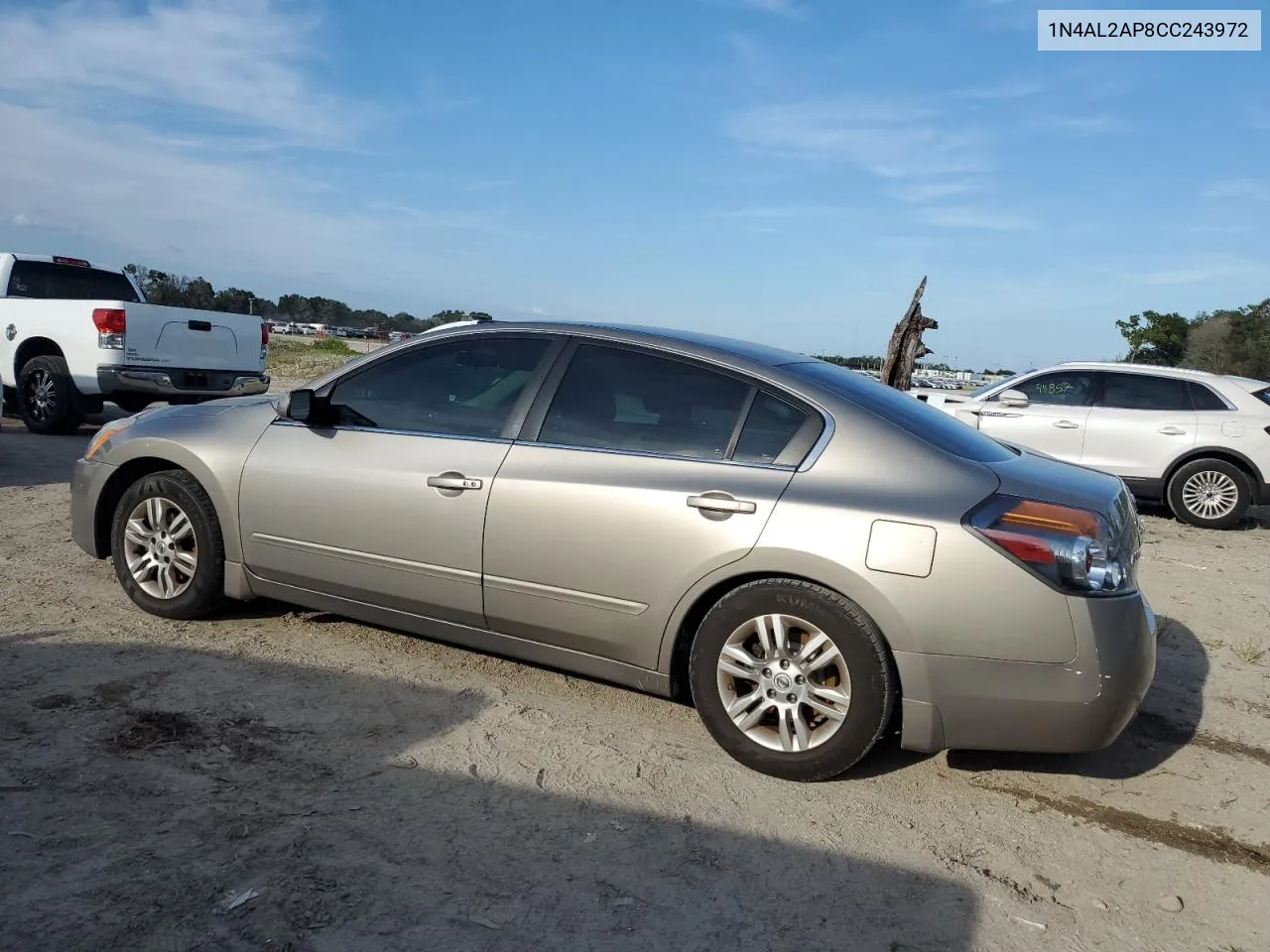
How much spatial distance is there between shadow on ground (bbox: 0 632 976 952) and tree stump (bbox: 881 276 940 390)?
11.9 metres

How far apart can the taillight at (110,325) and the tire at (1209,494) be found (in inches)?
425

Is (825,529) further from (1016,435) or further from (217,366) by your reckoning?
(217,366)

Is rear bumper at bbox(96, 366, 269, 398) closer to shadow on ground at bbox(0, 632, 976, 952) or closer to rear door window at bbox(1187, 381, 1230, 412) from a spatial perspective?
shadow on ground at bbox(0, 632, 976, 952)

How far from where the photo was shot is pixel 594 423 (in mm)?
3848

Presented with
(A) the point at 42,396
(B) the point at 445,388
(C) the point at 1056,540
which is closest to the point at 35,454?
(A) the point at 42,396

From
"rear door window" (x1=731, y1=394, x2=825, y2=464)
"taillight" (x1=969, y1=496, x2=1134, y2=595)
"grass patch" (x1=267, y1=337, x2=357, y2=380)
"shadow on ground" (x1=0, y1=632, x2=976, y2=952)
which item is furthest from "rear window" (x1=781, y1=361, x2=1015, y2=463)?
"grass patch" (x1=267, y1=337, x2=357, y2=380)

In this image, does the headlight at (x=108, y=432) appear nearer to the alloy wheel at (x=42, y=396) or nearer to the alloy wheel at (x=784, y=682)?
the alloy wheel at (x=784, y=682)

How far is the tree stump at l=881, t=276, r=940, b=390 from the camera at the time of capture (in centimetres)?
1411

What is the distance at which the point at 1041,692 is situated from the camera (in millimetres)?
3078

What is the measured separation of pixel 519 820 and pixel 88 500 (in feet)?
10.4

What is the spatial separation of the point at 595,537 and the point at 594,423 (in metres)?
0.50

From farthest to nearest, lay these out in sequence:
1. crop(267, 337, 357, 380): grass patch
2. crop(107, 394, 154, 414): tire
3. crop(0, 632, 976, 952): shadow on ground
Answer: crop(267, 337, 357, 380): grass patch < crop(107, 394, 154, 414): tire < crop(0, 632, 976, 952): shadow on ground

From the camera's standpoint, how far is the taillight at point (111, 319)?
976 cm

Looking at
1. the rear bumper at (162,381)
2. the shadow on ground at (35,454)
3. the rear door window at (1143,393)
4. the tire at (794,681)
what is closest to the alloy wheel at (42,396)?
the shadow on ground at (35,454)
